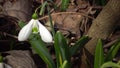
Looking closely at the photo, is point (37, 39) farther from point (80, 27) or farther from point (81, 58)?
point (80, 27)

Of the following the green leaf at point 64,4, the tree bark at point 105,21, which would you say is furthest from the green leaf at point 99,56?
the green leaf at point 64,4

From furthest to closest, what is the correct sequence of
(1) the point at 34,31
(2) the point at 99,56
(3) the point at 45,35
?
1. (2) the point at 99,56
2. (1) the point at 34,31
3. (3) the point at 45,35

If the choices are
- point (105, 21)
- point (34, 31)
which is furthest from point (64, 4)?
point (34, 31)

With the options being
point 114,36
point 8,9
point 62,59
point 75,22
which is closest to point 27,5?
point 8,9

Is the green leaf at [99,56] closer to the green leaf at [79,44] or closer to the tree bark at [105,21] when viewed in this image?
the green leaf at [79,44]

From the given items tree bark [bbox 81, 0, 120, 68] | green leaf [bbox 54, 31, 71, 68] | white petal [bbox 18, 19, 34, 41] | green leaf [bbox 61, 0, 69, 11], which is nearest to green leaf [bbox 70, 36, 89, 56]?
green leaf [bbox 54, 31, 71, 68]

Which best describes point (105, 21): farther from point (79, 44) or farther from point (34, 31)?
point (34, 31)

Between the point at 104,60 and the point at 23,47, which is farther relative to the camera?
the point at 23,47
